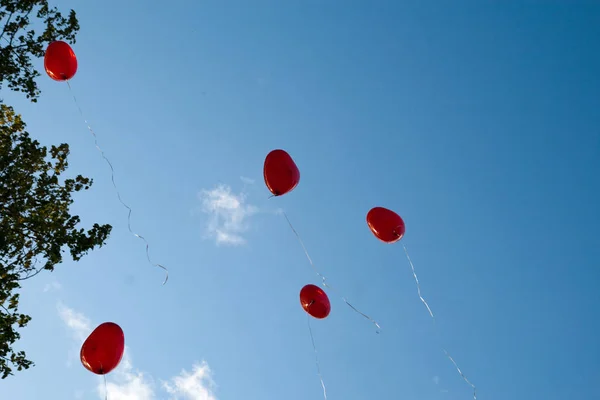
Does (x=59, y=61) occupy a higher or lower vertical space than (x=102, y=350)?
higher

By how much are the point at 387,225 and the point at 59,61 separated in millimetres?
5912

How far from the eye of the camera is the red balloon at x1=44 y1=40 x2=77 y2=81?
20.9 feet

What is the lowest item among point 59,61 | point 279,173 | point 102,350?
point 102,350

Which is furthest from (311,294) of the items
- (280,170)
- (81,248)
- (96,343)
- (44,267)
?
(44,267)

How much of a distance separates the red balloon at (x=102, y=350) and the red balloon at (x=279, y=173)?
10.0ft

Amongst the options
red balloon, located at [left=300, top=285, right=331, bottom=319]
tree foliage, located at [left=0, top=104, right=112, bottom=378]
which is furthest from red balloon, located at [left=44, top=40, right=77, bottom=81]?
red balloon, located at [left=300, top=285, right=331, bottom=319]

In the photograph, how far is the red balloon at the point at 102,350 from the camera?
203 inches

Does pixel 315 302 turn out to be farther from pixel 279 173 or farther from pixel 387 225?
pixel 279 173

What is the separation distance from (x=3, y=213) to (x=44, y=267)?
1.01 m

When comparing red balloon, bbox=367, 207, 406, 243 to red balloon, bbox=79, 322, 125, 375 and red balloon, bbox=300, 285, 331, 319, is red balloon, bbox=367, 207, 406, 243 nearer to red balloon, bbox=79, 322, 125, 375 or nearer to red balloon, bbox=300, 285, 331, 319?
red balloon, bbox=300, 285, 331, 319

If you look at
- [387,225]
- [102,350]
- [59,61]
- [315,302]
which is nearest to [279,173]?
[387,225]

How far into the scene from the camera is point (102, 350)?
517cm

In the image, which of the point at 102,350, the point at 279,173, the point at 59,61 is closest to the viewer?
the point at 102,350

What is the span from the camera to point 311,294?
697 centimetres
